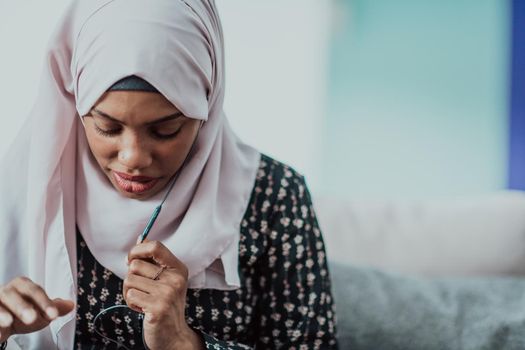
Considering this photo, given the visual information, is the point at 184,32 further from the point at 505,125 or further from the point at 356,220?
the point at 505,125

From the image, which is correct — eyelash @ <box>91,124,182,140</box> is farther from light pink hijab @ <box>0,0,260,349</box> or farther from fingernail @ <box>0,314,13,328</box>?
fingernail @ <box>0,314,13,328</box>

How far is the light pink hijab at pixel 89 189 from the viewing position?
111 centimetres

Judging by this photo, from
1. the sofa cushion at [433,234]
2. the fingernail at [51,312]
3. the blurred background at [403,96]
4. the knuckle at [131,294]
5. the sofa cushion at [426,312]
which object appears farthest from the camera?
the blurred background at [403,96]

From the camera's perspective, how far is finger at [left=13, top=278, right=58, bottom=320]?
94 cm

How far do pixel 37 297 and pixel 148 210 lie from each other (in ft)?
1.01

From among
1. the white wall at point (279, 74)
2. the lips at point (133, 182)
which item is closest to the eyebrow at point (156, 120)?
the lips at point (133, 182)

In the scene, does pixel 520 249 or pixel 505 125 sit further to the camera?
pixel 505 125

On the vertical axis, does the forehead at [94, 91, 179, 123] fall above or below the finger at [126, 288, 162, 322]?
above

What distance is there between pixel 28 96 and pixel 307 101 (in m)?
1.09

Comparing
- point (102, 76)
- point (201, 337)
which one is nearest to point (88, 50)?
point (102, 76)

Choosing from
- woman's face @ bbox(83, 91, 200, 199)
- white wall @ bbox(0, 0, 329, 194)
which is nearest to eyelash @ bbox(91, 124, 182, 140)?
woman's face @ bbox(83, 91, 200, 199)

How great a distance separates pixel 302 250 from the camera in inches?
54.2

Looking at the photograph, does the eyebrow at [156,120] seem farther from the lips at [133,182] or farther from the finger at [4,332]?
the finger at [4,332]

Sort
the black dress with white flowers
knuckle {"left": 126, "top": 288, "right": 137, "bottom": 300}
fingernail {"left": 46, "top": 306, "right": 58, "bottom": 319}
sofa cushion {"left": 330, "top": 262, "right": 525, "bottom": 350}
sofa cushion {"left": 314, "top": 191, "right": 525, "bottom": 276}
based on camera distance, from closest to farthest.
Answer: fingernail {"left": 46, "top": 306, "right": 58, "bottom": 319} < knuckle {"left": 126, "top": 288, "right": 137, "bottom": 300} < the black dress with white flowers < sofa cushion {"left": 330, "top": 262, "right": 525, "bottom": 350} < sofa cushion {"left": 314, "top": 191, "right": 525, "bottom": 276}
